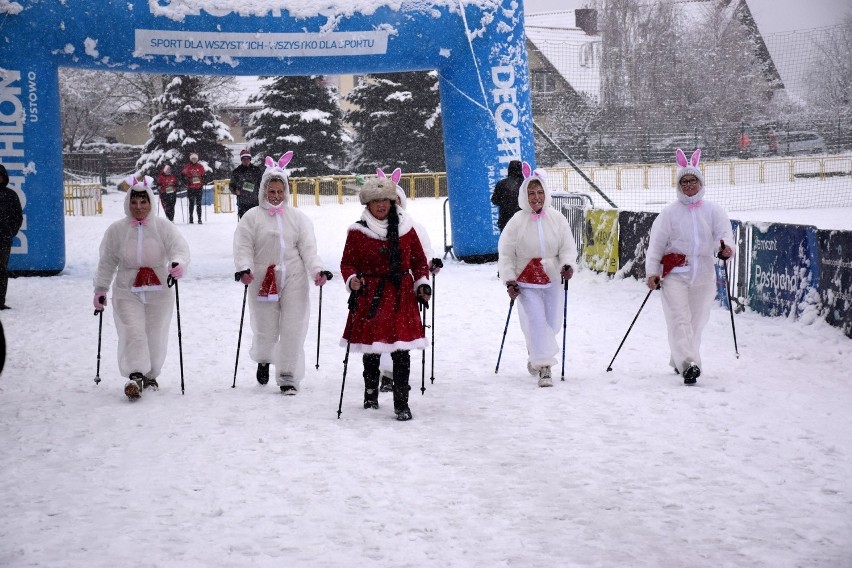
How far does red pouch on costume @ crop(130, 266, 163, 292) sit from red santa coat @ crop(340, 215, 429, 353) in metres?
1.71

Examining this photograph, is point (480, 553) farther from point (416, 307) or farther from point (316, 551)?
point (416, 307)

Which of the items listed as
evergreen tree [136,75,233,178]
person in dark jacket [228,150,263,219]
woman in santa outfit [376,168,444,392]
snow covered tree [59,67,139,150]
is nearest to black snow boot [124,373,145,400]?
woman in santa outfit [376,168,444,392]

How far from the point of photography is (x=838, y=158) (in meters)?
31.6

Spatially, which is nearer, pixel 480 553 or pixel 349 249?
pixel 480 553

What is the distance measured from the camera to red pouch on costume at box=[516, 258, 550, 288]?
8289mm

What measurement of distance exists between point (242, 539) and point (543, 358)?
4.04 m

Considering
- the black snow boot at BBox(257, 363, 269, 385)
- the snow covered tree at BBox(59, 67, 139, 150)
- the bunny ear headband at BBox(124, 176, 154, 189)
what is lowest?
the black snow boot at BBox(257, 363, 269, 385)

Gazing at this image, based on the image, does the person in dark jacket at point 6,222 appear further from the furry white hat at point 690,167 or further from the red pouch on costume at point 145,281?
the furry white hat at point 690,167

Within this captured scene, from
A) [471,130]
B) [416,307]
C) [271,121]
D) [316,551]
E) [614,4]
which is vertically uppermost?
[614,4]

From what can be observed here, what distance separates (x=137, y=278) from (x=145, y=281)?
0.07m

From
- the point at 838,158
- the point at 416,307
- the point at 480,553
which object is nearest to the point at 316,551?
the point at 480,553

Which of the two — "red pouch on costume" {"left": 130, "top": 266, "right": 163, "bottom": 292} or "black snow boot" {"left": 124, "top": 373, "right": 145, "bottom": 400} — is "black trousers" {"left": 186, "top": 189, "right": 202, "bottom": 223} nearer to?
"red pouch on costume" {"left": 130, "top": 266, "right": 163, "bottom": 292}

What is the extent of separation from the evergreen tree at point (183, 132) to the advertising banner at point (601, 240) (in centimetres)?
3252

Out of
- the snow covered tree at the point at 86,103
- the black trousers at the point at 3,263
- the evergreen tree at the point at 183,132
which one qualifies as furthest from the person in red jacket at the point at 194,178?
the snow covered tree at the point at 86,103
